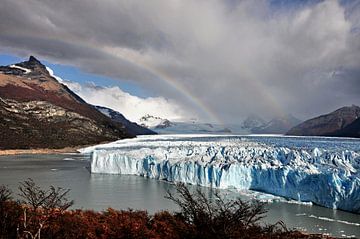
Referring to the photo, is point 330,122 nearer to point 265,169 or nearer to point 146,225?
point 265,169

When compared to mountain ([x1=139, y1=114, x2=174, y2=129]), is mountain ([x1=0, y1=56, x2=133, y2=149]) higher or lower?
lower

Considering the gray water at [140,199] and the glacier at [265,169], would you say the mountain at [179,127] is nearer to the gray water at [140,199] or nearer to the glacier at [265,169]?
the glacier at [265,169]

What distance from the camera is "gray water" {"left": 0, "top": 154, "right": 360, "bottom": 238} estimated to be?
1163 cm

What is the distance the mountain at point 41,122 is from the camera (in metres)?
54.4

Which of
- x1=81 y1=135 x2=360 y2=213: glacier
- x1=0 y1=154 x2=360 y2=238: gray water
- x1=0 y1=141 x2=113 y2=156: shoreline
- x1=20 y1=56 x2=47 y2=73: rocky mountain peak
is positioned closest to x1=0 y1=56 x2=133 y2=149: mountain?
x1=0 y1=141 x2=113 y2=156: shoreline

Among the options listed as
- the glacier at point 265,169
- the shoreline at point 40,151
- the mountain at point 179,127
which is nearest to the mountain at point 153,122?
the mountain at point 179,127

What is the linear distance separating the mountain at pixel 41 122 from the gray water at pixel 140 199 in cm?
3132

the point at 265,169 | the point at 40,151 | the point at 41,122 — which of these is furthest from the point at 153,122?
the point at 265,169

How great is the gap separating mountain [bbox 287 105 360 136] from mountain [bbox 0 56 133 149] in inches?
2256

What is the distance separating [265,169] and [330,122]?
101m

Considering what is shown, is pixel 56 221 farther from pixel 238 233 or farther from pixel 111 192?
pixel 111 192

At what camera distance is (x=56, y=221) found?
7.32m

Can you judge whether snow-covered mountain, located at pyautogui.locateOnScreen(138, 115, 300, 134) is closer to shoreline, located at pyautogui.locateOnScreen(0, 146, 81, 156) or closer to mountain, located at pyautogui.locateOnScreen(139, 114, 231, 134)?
mountain, located at pyautogui.locateOnScreen(139, 114, 231, 134)

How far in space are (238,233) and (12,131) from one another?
180 ft
